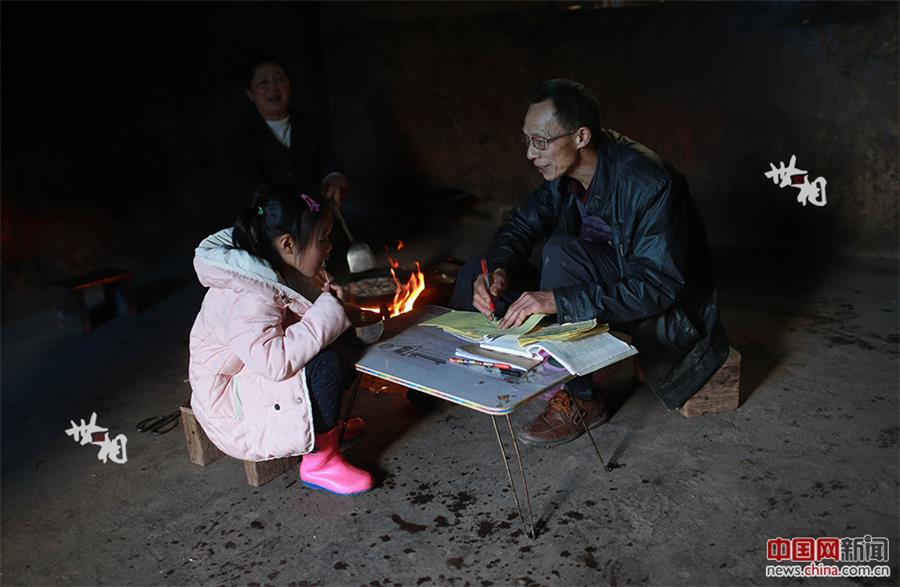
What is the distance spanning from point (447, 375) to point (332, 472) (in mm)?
714

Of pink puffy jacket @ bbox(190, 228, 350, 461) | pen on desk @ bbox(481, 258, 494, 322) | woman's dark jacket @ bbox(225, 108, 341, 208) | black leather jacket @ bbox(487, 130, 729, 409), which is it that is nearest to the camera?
pink puffy jacket @ bbox(190, 228, 350, 461)

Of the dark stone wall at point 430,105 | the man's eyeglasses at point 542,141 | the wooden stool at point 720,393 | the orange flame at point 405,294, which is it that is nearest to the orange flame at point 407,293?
the orange flame at point 405,294

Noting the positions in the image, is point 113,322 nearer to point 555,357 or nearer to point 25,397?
point 25,397

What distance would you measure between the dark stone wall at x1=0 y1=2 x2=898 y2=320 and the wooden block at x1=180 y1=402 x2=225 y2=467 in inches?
122

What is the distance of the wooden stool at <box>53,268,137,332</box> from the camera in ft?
16.7

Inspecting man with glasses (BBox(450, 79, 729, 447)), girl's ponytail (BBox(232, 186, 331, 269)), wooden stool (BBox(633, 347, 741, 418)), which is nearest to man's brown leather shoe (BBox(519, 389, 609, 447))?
man with glasses (BBox(450, 79, 729, 447))

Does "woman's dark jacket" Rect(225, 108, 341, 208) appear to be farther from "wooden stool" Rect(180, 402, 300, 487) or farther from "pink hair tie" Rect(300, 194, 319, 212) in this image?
"pink hair tie" Rect(300, 194, 319, 212)

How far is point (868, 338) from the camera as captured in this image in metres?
4.08

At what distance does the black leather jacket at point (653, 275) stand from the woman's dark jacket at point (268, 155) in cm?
204

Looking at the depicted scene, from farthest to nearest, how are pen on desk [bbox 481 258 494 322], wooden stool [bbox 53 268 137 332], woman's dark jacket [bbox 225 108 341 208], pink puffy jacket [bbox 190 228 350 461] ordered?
wooden stool [bbox 53 268 137 332]
woman's dark jacket [bbox 225 108 341 208]
pen on desk [bbox 481 258 494 322]
pink puffy jacket [bbox 190 228 350 461]

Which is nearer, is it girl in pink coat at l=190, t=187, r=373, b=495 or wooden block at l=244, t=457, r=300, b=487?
girl in pink coat at l=190, t=187, r=373, b=495

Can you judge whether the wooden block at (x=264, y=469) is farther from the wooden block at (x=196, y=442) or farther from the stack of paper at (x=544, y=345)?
the stack of paper at (x=544, y=345)

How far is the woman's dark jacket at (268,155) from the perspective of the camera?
4.88 m

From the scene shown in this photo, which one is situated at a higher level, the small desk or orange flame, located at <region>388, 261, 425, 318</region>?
the small desk
